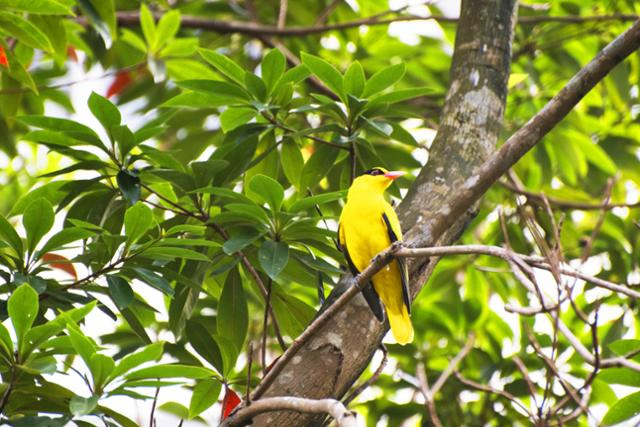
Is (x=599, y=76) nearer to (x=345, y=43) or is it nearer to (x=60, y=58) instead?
(x=60, y=58)

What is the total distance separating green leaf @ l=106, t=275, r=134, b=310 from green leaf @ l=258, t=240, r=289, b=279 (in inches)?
15.2

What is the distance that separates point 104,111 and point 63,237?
46cm

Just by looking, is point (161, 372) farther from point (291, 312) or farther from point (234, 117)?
point (234, 117)

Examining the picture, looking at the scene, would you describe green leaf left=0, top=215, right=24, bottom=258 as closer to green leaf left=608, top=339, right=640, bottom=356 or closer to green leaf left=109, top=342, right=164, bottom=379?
green leaf left=109, top=342, right=164, bottom=379

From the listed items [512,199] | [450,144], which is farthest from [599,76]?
[512,199]

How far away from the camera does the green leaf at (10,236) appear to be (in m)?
2.41

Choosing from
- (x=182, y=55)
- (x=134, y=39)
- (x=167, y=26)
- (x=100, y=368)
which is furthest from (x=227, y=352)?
(x=134, y=39)

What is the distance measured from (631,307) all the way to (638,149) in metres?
1.38

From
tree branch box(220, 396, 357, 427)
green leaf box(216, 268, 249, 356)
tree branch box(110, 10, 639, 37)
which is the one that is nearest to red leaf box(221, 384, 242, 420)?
green leaf box(216, 268, 249, 356)

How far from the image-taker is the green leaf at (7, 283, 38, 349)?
2104 mm

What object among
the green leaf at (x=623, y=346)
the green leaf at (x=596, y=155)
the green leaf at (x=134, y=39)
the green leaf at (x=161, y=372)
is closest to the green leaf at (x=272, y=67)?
the green leaf at (x=161, y=372)

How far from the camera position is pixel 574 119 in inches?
184

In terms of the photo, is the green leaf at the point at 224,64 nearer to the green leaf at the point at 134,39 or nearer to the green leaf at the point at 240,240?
the green leaf at the point at 240,240

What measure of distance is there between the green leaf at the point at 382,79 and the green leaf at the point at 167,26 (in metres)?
1.58
